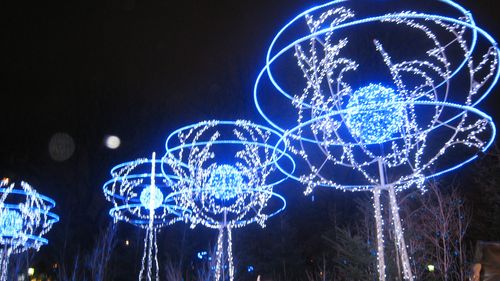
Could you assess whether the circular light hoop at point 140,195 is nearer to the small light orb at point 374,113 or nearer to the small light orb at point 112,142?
the small light orb at point 112,142

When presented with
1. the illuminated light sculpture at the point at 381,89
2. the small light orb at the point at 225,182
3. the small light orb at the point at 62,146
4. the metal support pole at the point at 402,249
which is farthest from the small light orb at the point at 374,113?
the small light orb at the point at 62,146

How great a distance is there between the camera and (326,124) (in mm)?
8750

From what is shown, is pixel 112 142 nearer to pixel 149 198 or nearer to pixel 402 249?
pixel 149 198

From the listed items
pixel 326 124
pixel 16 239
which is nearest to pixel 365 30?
pixel 326 124

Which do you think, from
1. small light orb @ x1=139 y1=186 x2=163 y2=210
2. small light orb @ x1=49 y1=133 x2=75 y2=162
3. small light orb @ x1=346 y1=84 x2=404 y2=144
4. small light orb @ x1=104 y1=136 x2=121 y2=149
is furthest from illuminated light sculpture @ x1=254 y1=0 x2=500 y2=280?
small light orb @ x1=49 y1=133 x2=75 y2=162

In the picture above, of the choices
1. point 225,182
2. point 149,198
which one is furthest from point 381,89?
point 149,198

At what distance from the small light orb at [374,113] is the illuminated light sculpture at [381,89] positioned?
0.02 metres

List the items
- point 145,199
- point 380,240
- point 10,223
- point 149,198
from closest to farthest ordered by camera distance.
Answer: point 380,240 → point 149,198 → point 145,199 → point 10,223

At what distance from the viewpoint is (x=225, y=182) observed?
12.7 meters

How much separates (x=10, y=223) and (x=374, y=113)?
1351cm

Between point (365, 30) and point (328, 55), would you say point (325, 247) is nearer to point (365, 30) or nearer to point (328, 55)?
point (365, 30)

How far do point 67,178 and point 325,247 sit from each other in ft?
53.6

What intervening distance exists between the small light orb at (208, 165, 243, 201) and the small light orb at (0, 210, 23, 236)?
7.67m

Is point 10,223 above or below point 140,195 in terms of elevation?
below
